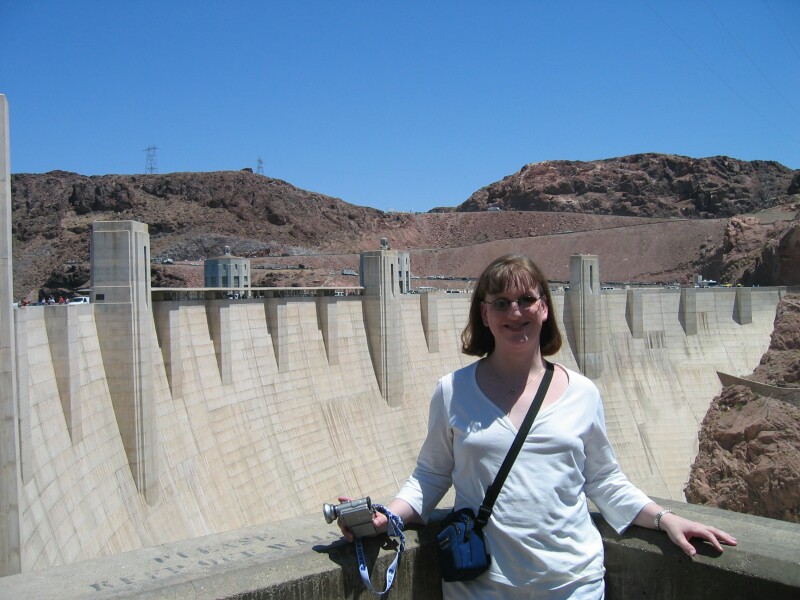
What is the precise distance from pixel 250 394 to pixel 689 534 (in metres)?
14.4

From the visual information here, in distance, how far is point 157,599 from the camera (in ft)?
9.24

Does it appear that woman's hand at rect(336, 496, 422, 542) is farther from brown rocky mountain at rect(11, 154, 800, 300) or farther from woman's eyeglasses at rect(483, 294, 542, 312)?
brown rocky mountain at rect(11, 154, 800, 300)

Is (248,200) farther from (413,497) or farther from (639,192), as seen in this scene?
(413,497)

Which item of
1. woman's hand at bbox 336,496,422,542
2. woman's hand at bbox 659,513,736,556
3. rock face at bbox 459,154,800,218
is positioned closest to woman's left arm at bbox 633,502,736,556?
woman's hand at bbox 659,513,736,556

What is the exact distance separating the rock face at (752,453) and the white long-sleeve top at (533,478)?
2371 centimetres

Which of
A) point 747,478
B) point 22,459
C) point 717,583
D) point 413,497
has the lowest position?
point 747,478

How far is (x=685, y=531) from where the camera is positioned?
3.29 meters

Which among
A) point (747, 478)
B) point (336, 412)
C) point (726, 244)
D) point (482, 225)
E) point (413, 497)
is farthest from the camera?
point (482, 225)

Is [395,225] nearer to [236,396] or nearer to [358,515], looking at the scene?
[236,396]

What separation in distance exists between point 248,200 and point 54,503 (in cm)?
7244

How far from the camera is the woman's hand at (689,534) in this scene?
3.23 m

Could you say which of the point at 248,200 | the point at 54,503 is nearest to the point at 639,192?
the point at 248,200

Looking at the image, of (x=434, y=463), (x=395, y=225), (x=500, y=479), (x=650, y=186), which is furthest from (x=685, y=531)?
(x=650, y=186)

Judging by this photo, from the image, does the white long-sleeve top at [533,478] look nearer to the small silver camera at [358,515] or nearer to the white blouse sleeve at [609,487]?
the white blouse sleeve at [609,487]
